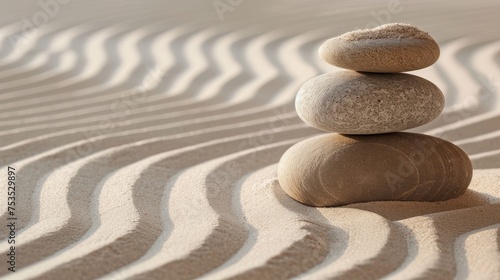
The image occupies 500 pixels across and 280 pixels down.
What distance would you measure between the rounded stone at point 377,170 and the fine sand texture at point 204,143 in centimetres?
6

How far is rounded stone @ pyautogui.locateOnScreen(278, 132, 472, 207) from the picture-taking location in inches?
121

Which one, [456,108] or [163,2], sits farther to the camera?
[163,2]

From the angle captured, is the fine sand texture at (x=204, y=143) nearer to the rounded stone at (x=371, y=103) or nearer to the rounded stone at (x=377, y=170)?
the rounded stone at (x=377, y=170)

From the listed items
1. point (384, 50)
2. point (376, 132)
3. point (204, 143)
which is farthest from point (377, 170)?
point (204, 143)

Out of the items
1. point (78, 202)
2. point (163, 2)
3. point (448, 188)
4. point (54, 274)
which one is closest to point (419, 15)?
point (163, 2)

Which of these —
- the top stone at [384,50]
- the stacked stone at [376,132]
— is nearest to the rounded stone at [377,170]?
the stacked stone at [376,132]

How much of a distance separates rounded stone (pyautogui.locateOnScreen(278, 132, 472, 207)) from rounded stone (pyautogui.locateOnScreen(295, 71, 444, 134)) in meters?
0.07

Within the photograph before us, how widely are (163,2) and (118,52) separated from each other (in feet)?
7.33

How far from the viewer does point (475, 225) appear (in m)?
2.83

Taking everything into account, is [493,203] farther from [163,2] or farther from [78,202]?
[163,2]

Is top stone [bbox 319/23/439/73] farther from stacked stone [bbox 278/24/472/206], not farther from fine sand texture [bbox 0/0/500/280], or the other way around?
fine sand texture [bbox 0/0/500/280]

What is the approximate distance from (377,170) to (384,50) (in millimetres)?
455

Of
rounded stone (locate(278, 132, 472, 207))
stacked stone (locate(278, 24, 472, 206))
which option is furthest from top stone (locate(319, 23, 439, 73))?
rounded stone (locate(278, 132, 472, 207))

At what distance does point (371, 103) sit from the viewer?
3.09m
